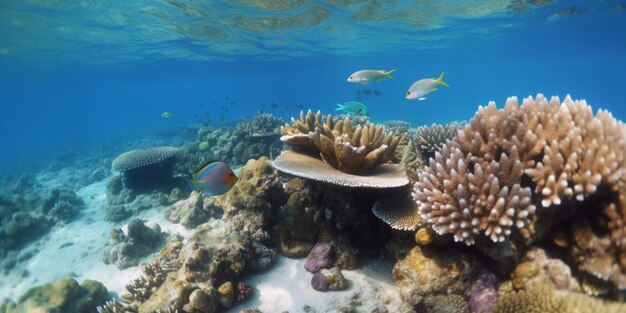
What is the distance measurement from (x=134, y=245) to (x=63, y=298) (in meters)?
1.58

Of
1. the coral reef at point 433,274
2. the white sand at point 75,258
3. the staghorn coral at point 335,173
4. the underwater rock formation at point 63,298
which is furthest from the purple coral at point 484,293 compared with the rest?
the underwater rock formation at point 63,298

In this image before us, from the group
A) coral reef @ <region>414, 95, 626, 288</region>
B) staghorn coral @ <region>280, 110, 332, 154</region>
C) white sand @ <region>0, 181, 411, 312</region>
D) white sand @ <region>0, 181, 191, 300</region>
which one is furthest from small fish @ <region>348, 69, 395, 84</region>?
white sand @ <region>0, 181, 191, 300</region>

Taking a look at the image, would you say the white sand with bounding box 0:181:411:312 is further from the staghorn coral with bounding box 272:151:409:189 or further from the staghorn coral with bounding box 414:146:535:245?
the staghorn coral with bounding box 272:151:409:189

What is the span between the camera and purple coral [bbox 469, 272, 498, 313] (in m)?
3.14

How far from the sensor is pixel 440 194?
10.5 feet

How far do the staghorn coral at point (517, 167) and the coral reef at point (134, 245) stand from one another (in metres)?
6.35

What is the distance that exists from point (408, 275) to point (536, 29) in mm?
33436

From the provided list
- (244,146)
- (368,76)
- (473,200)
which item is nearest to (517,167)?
(473,200)

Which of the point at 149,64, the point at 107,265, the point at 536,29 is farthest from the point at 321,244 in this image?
the point at 149,64

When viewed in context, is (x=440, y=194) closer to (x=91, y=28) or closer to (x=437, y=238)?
(x=437, y=238)

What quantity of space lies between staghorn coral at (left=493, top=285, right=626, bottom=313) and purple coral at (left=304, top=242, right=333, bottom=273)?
2145 millimetres

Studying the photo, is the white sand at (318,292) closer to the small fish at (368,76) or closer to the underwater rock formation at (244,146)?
the small fish at (368,76)

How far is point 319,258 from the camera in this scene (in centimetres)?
456

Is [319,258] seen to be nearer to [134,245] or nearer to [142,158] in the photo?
[134,245]
